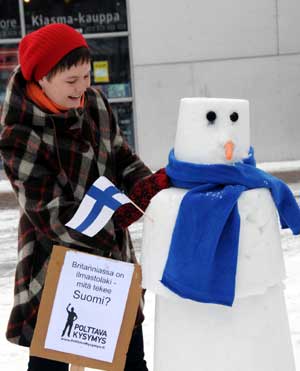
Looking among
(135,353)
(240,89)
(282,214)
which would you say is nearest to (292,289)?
(135,353)

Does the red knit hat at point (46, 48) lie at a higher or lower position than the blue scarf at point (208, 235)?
higher

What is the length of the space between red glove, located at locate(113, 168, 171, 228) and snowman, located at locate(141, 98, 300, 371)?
4 centimetres

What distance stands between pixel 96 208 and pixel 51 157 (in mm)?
274

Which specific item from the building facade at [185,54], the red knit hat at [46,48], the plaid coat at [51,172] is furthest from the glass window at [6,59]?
the red knit hat at [46,48]

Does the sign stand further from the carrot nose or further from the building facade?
the building facade

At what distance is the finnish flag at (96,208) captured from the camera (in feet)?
7.57

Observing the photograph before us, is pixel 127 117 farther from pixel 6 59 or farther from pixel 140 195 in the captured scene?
pixel 140 195

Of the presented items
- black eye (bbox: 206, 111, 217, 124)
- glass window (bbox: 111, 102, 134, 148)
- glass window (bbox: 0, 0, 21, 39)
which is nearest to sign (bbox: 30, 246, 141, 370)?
black eye (bbox: 206, 111, 217, 124)

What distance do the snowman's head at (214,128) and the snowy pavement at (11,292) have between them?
1.67 meters

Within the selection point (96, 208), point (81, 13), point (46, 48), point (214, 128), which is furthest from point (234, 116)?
point (81, 13)

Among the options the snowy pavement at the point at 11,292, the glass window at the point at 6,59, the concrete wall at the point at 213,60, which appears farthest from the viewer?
the glass window at the point at 6,59

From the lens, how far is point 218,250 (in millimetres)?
2264

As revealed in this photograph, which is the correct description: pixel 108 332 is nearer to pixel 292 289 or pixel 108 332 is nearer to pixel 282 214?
pixel 282 214

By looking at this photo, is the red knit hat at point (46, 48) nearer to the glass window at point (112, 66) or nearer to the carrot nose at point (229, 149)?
the carrot nose at point (229, 149)
